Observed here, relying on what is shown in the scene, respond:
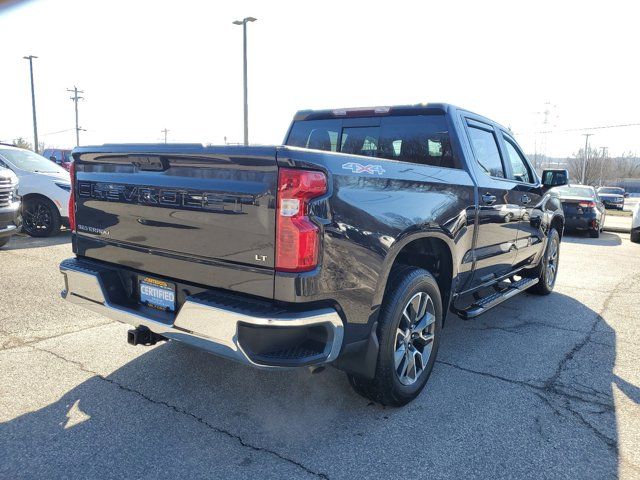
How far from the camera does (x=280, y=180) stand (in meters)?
2.33

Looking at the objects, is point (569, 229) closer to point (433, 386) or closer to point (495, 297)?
point (495, 297)

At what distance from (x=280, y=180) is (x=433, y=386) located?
6.67 ft

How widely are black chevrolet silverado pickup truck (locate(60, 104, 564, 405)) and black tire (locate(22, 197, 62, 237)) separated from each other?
6883 mm

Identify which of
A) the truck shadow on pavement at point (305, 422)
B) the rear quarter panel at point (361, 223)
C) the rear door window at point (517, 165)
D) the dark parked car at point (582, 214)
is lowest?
the truck shadow on pavement at point (305, 422)

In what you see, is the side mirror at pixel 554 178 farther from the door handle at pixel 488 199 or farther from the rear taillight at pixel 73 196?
the rear taillight at pixel 73 196

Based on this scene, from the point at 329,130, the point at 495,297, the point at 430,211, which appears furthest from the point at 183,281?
the point at 495,297

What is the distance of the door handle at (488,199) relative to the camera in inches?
157

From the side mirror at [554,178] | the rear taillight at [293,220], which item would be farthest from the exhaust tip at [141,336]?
the side mirror at [554,178]

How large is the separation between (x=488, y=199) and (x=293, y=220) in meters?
2.34

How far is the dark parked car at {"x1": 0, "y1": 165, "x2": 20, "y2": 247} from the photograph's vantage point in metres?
7.00

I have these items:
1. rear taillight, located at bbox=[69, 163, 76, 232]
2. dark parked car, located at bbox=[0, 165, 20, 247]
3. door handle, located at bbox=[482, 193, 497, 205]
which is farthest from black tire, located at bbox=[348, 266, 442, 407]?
dark parked car, located at bbox=[0, 165, 20, 247]

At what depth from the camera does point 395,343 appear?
3006 mm

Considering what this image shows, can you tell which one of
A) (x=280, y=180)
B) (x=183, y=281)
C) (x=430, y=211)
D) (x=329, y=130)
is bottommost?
(x=183, y=281)

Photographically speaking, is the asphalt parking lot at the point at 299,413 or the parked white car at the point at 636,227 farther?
the parked white car at the point at 636,227
